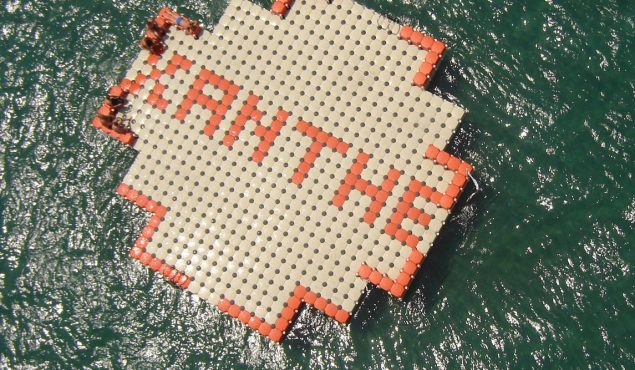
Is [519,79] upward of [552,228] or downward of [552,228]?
upward

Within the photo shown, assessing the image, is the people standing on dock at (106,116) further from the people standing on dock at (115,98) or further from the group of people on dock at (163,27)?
the group of people on dock at (163,27)

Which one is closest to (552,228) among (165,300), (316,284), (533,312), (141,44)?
(533,312)

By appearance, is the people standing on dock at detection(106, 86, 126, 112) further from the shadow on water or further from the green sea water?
the shadow on water

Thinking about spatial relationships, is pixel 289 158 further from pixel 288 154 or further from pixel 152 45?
pixel 152 45

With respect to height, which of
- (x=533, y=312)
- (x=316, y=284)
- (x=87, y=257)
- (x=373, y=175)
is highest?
(x=373, y=175)

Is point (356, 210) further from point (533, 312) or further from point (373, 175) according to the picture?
point (533, 312)

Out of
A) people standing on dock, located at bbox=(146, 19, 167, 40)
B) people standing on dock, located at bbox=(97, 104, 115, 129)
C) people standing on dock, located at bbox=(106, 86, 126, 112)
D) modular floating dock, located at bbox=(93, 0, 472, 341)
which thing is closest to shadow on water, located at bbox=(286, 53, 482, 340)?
modular floating dock, located at bbox=(93, 0, 472, 341)

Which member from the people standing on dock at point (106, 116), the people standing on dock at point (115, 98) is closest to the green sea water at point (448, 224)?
the people standing on dock at point (106, 116)
